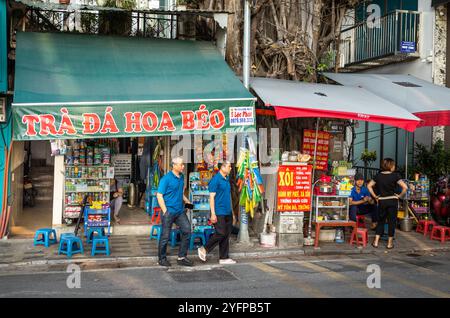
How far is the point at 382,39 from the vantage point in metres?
16.9

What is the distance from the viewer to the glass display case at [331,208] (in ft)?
37.9

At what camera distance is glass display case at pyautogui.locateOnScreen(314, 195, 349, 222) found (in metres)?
11.6

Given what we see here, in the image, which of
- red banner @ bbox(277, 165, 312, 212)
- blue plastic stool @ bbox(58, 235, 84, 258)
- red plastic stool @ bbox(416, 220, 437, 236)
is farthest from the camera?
red plastic stool @ bbox(416, 220, 437, 236)

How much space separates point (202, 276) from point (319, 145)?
5538mm

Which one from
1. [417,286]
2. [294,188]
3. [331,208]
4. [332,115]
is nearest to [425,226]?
[331,208]

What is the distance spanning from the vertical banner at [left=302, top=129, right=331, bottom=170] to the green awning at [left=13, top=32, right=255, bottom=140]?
2691 millimetres

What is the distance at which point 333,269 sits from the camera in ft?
30.3

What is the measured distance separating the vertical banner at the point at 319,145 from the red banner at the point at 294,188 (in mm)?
1939

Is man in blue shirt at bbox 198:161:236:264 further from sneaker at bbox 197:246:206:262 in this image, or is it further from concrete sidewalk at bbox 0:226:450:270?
concrete sidewalk at bbox 0:226:450:270

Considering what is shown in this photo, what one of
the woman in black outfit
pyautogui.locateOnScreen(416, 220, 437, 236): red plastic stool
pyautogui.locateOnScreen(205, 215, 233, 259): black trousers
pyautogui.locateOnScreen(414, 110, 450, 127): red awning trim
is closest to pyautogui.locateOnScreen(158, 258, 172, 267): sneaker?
pyautogui.locateOnScreen(205, 215, 233, 259): black trousers

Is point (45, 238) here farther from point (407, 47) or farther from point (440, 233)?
point (407, 47)

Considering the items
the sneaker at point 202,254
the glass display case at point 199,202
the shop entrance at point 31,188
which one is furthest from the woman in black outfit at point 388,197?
the shop entrance at point 31,188

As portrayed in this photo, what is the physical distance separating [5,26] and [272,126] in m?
6.02
